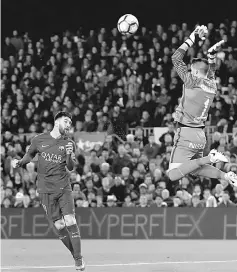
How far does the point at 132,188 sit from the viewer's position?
65.8 ft

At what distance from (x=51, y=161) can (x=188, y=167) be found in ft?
7.05

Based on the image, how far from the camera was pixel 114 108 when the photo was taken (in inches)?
903

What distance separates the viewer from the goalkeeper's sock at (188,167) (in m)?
12.1

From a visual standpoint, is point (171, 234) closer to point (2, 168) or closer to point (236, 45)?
point (2, 168)

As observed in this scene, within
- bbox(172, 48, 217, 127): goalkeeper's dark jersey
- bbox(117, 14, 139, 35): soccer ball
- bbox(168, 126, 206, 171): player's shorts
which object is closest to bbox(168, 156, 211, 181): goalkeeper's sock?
bbox(168, 126, 206, 171): player's shorts

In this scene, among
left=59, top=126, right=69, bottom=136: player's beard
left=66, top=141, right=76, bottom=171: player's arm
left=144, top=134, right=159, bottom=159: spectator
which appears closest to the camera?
left=66, top=141, right=76, bottom=171: player's arm

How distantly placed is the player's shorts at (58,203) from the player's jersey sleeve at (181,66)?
8.29ft

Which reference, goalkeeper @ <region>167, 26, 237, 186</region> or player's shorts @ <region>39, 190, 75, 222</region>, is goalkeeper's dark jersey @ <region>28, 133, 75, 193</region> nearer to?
player's shorts @ <region>39, 190, 75, 222</region>

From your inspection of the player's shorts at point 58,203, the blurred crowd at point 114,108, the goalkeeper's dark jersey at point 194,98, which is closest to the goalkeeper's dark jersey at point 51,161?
the player's shorts at point 58,203

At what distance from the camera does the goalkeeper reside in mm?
12195

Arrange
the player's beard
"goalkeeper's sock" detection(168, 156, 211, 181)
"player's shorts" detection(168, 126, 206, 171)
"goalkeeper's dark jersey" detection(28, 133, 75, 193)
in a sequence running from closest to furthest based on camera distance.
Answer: "goalkeeper's sock" detection(168, 156, 211, 181), "player's shorts" detection(168, 126, 206, 171), the player's beard, "goalkeeper's dark jersey" detection(28, 133, 75, 193)

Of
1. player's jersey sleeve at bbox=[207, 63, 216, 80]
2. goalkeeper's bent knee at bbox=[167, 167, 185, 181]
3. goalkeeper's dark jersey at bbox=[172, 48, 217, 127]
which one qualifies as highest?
player's jersey sleeve at bbox=[207, 63, 216, 80]
